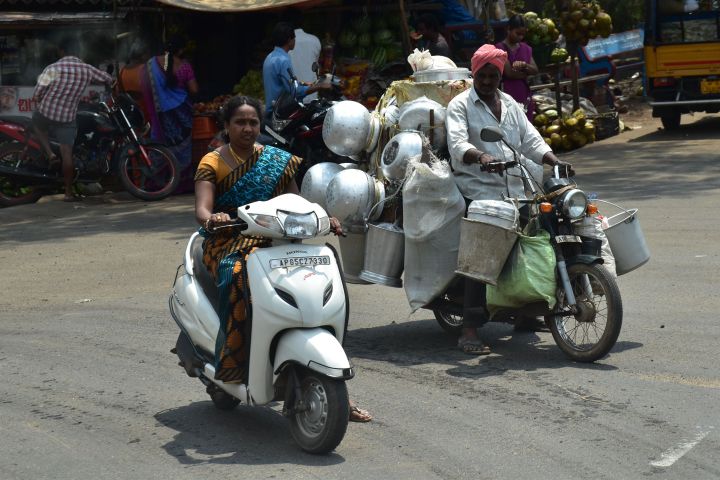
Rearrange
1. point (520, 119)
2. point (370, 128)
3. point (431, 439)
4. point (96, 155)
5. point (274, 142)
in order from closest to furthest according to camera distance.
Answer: point (431, 439), point (520, 119), point (370, 128), point (274, 142), point (96, 155)

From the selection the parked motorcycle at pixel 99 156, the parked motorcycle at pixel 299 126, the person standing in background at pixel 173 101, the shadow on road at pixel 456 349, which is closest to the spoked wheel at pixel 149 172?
the parked motorcycle at pixel 99 156

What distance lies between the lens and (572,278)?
6324 millimetres

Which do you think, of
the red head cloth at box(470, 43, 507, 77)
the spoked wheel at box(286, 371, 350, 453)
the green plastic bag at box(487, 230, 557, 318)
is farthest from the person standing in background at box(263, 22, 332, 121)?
the spoked wheel at box(286, 371, 350, 453)

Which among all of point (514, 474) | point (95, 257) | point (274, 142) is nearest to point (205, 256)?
point (514, 474)

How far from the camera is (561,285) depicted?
629 centimetres

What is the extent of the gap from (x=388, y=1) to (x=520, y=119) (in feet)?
32.4

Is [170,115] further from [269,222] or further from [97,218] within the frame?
[269,222]

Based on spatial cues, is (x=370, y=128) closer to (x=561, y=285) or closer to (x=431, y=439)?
(x=561, y=285)

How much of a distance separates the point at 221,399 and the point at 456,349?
68.0 inches

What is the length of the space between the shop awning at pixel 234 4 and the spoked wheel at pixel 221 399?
9.43 metres

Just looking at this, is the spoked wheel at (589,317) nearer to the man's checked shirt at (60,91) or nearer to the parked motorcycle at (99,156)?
the parked motorcycle at (99,156)

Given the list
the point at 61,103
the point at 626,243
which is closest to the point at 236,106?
the point at 626,243

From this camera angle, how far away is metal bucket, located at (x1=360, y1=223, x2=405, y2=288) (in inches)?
273

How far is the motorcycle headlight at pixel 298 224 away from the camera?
15.9 feet
